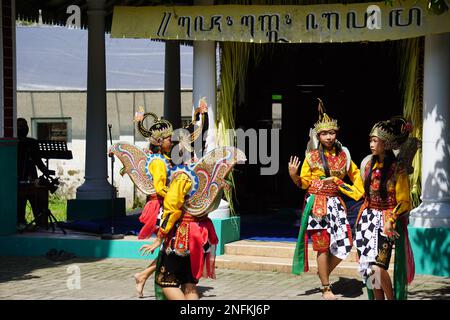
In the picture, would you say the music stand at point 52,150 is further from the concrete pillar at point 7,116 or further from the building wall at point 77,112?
the building wall at point 77,112

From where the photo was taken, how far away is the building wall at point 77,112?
21.4 m

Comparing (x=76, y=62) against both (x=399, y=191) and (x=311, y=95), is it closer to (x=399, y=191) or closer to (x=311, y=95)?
(x=311, y=95)

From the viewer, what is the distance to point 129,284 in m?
9.50

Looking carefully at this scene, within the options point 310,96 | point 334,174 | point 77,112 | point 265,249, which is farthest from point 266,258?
point 77,112

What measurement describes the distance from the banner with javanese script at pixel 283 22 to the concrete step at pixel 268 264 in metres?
2.68

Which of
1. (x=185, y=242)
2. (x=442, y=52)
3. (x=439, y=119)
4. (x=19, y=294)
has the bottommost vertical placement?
(x=19, y=294)

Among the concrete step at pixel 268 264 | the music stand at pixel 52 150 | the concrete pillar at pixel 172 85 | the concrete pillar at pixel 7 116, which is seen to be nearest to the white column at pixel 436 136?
the concrete step at pixel 268 264

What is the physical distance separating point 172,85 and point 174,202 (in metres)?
11.3

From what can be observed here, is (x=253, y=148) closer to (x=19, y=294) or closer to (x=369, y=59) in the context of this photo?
(x=369, y=59)

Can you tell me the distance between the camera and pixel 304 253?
29.9 feet

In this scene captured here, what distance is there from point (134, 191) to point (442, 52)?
11429 mm

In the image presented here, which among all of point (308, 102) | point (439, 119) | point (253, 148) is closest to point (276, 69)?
point (308, 102)

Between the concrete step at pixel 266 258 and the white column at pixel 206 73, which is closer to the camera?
the concrete step at pixel 266 258

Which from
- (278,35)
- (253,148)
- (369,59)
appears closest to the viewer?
A: (278,35)
